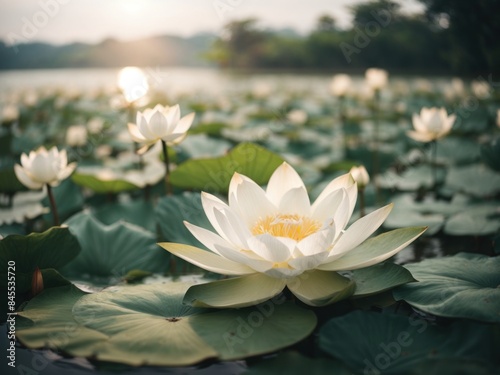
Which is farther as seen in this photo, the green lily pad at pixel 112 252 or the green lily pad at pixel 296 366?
the green lily pad at pixel 112 252

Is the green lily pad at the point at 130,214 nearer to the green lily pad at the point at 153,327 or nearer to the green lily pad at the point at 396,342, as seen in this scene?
the green lily pad at the point at 153,327

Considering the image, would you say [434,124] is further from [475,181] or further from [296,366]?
[296,366]

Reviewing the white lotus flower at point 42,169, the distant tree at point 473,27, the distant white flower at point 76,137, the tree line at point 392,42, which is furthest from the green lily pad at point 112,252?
the distant tree at point 473,27

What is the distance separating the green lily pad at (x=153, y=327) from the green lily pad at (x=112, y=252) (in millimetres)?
298

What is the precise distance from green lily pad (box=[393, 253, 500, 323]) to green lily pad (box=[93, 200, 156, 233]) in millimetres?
1170

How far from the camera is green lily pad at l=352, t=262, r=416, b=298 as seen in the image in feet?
3.46

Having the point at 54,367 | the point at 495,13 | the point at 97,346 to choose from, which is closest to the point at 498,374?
the point at 97,346

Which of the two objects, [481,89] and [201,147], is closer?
[201,147]

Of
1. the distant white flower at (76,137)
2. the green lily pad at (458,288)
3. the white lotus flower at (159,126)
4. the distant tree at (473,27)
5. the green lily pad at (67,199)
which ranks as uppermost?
the distant tree at (473,27)

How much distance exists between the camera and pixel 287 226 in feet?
3.72

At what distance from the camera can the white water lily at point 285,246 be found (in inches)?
39.6

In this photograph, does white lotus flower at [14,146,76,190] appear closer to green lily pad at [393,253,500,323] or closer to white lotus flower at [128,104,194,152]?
white lotus flower at [128,104,194,152]

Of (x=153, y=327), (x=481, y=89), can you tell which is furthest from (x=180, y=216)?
(x=481, y=89)

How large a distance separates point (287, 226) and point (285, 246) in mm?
164
